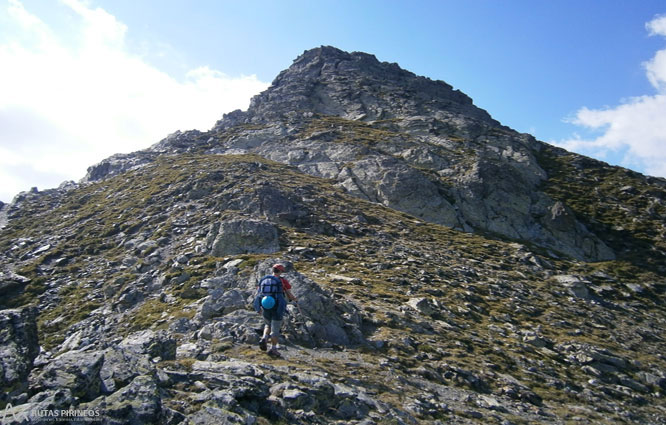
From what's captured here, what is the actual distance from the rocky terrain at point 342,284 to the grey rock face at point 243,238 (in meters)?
0.13

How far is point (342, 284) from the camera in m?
21.8

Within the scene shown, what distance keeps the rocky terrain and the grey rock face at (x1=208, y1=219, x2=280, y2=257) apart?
0.13m

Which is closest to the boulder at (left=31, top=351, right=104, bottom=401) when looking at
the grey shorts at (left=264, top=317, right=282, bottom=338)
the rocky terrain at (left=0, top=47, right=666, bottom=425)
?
the rocky terrain at (left=0, top=47, right=666, bottom=425)

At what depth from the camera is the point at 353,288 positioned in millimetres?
21391

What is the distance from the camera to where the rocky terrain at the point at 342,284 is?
9438 millimetres

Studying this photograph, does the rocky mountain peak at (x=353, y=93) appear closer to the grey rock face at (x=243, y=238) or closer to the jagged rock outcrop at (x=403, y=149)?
the jagged rock outcrop at (x=403, y=149)

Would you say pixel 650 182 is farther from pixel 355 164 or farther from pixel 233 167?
pixel 233 167

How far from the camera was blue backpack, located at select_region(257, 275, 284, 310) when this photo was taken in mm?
12945

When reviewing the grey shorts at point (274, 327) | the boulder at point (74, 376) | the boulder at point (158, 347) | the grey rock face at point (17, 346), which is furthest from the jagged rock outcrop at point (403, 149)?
the boulder at point (74, 376)

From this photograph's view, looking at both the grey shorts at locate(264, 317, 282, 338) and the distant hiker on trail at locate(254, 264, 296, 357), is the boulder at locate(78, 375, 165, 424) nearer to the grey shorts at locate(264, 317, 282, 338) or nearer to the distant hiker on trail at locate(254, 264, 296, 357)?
the distant hiker on trail at locate(254, 264, 296, 357)

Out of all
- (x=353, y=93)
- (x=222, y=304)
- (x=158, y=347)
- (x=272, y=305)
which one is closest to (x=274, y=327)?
(x=272, y=305)

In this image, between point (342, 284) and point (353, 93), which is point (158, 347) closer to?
point (342, 284)

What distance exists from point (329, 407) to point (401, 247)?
2197cm

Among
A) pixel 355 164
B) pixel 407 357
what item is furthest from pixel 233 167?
pixel 407 357
